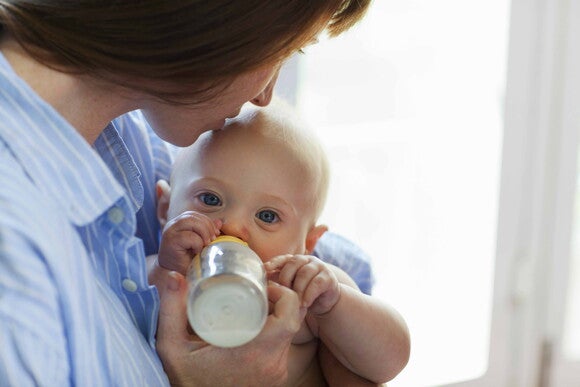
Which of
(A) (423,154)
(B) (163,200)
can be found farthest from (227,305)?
(A) (423,154)

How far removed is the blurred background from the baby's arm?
3.00ft

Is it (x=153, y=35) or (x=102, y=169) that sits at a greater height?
(x=153, y=35)

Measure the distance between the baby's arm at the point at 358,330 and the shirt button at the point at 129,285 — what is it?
231mm

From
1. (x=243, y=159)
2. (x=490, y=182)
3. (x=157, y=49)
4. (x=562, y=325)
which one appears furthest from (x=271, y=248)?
(x=562, y=325)

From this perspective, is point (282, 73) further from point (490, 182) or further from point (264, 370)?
point (264, 370)

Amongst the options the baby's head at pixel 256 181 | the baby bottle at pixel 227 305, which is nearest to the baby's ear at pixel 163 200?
the baby's head at pixel 256 181

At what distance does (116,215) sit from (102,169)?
71 millimetres

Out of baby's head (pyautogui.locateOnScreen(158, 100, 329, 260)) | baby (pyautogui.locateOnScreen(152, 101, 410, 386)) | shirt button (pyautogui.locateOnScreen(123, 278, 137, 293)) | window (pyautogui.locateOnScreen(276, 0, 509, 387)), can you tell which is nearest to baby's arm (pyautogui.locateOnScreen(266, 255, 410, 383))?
baby (pyautogui.locateOnScreen(152, 101, 410, 386))

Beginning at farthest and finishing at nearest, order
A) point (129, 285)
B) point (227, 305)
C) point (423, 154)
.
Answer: point (423, 154) → point (129, 285) → point (227, 305)

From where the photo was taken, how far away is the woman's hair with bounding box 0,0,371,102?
0.82 meters

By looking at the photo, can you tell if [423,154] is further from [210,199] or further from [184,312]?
[184,312]

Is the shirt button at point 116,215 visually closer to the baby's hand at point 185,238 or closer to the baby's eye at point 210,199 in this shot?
the baby's hand at point 185,238

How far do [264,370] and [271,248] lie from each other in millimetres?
217

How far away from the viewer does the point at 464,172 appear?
7.58 ft
